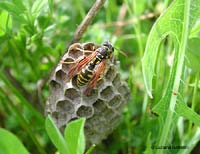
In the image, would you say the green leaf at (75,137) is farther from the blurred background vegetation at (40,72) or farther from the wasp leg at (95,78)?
the blurred background vegetation at (40,72)

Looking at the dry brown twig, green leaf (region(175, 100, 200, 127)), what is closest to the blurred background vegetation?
the dry brown twig

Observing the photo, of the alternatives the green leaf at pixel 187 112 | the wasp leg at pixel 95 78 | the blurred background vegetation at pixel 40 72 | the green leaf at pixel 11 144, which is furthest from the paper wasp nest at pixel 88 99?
the green leaf at pixel 11 144

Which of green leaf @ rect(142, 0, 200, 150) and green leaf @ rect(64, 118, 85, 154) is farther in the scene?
green leaf @ rect(142, 0, 200, 150)

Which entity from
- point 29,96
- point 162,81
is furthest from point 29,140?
point 162,81

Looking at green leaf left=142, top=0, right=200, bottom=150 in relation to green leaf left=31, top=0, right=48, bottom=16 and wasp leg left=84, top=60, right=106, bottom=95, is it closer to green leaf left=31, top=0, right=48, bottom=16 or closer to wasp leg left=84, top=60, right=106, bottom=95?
wasp leg left=84, top=60, right=106, bottom=95

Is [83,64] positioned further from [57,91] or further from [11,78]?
[11,78]

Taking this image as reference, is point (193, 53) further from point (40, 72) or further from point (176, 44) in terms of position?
point (40, 72)
